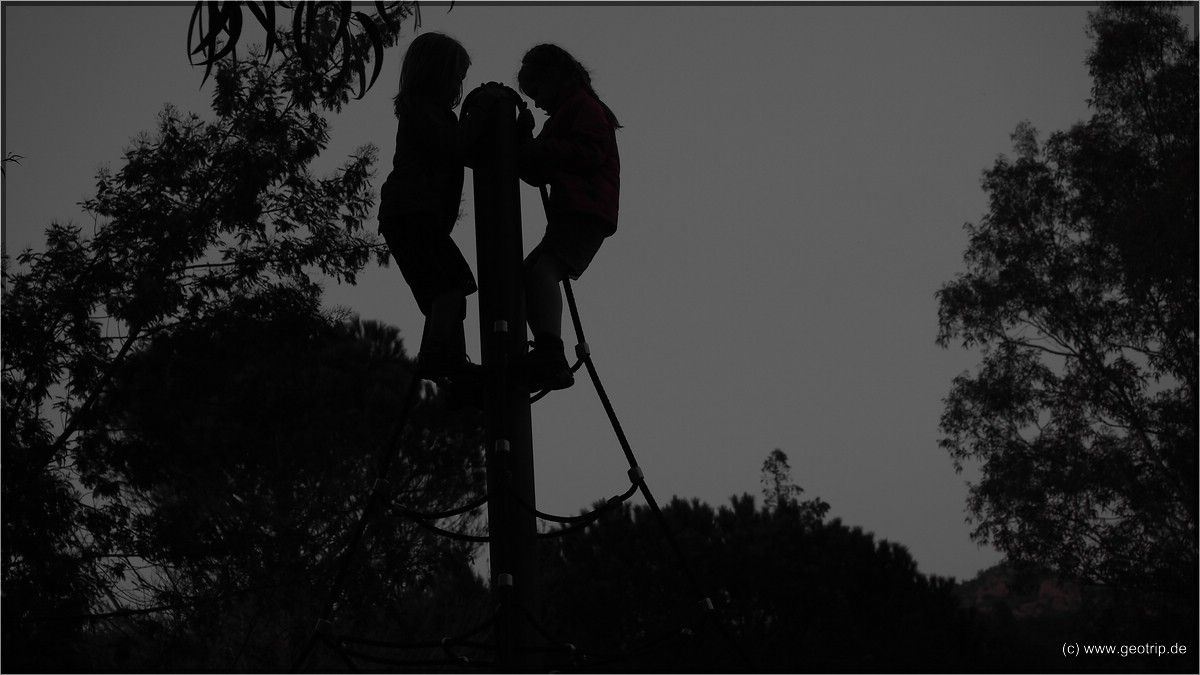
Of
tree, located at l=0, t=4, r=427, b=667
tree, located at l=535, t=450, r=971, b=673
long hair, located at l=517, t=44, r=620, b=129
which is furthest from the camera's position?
tree, located at l=535, t=450, r=971, b=673

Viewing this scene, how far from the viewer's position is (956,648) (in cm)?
2288

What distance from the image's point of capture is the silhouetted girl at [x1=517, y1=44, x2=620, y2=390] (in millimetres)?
2773

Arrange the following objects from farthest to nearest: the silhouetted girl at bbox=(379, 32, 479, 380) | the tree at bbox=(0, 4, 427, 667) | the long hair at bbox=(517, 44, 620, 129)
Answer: the tree at bbox=(0, 4, 427, 667)
the long hair at bbox=(517, 44, 620, 129)
the silhouetted girl at bbox=(379, 32, 479, 380)

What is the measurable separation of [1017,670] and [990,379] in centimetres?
1056

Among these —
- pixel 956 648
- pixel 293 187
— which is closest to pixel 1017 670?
pixel 956 648

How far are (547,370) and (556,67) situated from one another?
3.17ft

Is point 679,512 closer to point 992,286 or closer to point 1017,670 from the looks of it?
point 1017,670

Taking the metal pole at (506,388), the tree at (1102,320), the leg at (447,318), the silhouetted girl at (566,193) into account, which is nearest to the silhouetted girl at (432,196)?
the leg at (447,318)

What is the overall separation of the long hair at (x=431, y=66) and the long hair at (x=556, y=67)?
192mm

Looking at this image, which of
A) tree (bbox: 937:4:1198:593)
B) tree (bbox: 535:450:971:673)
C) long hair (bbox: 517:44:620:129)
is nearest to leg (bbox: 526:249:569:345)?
long hair (bbox: 517:44:620:129)

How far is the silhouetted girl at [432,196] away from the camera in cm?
275

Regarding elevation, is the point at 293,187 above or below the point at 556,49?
above

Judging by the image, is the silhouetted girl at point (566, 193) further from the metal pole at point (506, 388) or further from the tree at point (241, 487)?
the tree at point (241, 487)

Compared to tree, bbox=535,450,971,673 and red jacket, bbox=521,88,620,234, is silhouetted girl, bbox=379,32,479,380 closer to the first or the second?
red jacket, bbox=521,88,620,234
